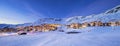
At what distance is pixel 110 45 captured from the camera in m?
9.76

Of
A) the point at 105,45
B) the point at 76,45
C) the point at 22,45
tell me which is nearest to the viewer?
the point at 105,45

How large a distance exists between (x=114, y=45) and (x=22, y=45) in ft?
20.4

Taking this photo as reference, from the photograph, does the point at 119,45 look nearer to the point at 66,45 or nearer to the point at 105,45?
the point at 105,45

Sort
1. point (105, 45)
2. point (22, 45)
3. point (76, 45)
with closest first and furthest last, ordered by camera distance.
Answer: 1. point (105, 45)
2. point (76, 45)
3. point (22, 45)

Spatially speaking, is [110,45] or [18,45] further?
[18,45]

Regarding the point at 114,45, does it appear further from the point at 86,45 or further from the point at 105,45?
the point at 86,45

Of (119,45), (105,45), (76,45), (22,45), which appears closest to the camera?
(119,45)

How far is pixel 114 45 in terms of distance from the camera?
9531mm

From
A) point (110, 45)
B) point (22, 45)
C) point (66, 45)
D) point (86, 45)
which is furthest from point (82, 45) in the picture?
point (22, 45)

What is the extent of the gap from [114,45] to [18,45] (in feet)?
21.4

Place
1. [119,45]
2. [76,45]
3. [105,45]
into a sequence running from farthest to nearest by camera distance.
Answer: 1. [76,45]
2. [105,45]
3. [119,45]

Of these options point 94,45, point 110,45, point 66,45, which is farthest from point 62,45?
point 110,45

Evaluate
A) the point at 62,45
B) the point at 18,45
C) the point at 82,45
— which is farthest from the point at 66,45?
the point at 18,45

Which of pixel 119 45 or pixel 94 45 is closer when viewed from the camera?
pixel 119 45
